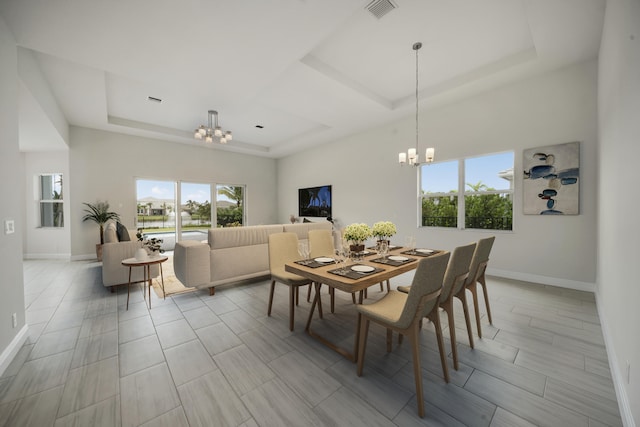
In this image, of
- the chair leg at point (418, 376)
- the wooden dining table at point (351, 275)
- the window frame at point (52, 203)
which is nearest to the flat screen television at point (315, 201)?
the wooden dining table at point (351, 275)

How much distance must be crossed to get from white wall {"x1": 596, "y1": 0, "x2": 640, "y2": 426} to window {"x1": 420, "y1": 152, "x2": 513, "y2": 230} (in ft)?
6.47

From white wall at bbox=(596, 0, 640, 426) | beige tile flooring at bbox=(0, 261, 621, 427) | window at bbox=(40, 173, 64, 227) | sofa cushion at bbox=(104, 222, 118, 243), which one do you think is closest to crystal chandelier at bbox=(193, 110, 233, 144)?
sofa cushion at bbox=(104, 222, 118, 243)

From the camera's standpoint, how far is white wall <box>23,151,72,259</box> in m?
5.61

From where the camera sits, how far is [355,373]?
5.62 ft

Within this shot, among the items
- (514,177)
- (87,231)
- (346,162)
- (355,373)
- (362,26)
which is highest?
(362,26)

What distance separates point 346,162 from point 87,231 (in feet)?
21.1

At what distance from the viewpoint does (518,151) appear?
146 inches

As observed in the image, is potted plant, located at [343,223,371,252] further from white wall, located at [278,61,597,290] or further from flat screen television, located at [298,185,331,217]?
flat screen television, located at [298,185,331,217]

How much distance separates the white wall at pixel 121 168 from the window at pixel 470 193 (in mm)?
5962

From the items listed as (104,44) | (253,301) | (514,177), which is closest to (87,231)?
(104,44)

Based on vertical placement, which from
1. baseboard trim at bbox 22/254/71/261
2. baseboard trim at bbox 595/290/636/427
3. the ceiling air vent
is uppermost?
the ceiling air vent

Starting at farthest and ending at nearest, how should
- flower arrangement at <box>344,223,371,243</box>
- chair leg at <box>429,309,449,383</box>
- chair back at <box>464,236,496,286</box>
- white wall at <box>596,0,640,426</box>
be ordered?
flower arrangement at <box>344,223,371,243</box> → chair back at <box>464,236,496,286</box> → chair leg at <box>429,309,449,383</box> → white wall at <box>596,0,640,426</box>

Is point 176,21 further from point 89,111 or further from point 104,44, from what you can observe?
point 89,111

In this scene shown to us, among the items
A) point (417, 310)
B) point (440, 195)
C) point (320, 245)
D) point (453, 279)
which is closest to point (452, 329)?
point (453, 279)
